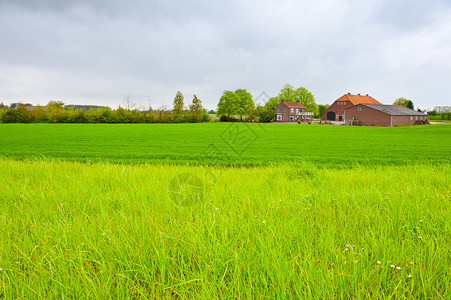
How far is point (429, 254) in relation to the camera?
195 cm

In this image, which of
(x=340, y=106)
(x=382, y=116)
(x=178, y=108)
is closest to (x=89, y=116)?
(x=178, y=108)

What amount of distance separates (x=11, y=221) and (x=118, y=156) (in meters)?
9.62

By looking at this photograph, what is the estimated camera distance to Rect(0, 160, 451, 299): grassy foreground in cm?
168

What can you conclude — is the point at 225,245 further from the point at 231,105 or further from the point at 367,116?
the point at 231,105

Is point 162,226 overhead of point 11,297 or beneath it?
overhead

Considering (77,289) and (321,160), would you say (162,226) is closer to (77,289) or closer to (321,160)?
(77,289)

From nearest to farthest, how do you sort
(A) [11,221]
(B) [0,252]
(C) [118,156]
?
(B) [0,252], (A) [11,221], (C) [118,156]

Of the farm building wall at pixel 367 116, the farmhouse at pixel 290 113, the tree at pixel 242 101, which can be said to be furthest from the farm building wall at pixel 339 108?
the tree at pixel 242 101

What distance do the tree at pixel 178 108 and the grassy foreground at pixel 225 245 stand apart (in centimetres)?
6318

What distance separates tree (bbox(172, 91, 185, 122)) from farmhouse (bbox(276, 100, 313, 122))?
32508 millimetres

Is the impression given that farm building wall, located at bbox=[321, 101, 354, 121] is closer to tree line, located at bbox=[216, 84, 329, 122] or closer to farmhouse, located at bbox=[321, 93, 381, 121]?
farmhouse, located at bbox=[321, 93, 381, 121]

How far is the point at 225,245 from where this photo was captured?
2053 mm

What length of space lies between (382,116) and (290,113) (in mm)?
27335

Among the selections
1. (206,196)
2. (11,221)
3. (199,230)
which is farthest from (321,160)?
(11,221)
